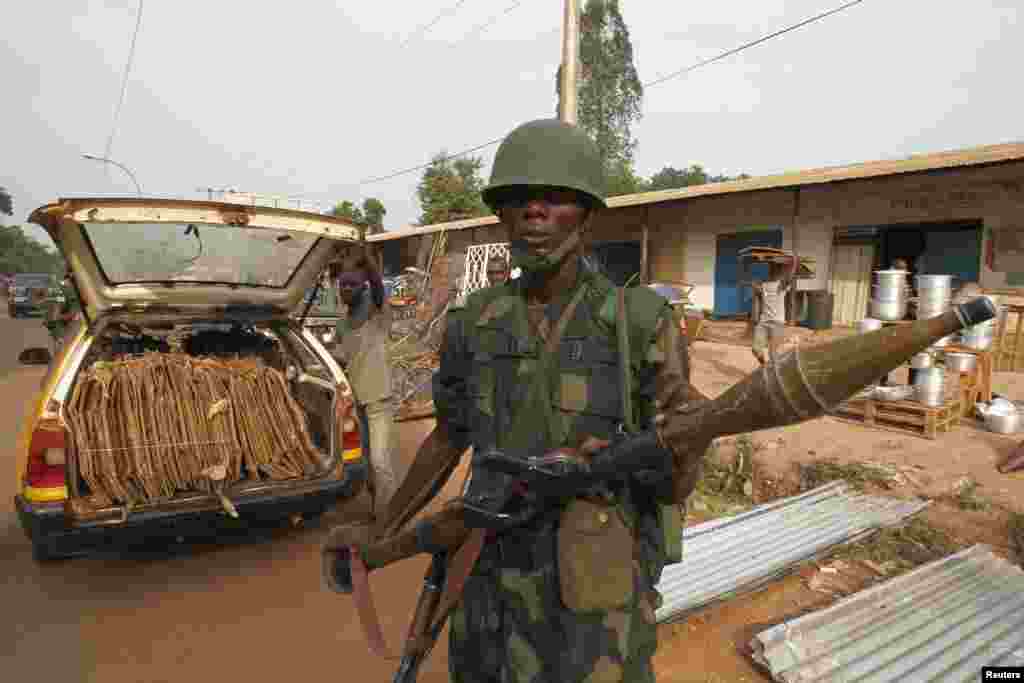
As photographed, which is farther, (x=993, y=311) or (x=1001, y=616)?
(x=1001, y=616)

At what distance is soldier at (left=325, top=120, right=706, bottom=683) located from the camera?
1.19 metres

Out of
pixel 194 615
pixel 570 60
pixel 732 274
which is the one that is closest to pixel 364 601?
pixel 194 615

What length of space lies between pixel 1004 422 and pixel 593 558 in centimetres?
563

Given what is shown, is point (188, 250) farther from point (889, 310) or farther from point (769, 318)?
point (889, 310)

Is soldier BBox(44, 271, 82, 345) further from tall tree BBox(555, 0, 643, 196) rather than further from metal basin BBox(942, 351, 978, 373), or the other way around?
tall tree BBox(555, 0, 643, 196)

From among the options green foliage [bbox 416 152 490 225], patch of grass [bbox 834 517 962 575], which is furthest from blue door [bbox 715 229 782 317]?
green foliage [bbox 416 152 490 225]

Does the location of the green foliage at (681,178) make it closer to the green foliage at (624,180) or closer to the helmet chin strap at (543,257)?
the green foliage at (624,180)

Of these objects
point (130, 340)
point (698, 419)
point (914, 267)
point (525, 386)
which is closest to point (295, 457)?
point (130, 340)

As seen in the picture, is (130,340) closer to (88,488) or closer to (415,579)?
(88,488)

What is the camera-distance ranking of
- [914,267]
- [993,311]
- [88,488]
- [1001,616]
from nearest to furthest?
1. [993,311]
2. [1001,616]
3. [88,488]
4. [914,267]

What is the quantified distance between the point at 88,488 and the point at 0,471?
246cm

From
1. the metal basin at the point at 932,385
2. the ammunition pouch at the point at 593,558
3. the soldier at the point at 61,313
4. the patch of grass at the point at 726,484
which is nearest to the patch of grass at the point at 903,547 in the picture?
the patch of grass at the point at 726,484

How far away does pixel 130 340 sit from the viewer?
4.32m

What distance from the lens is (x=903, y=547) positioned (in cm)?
339
